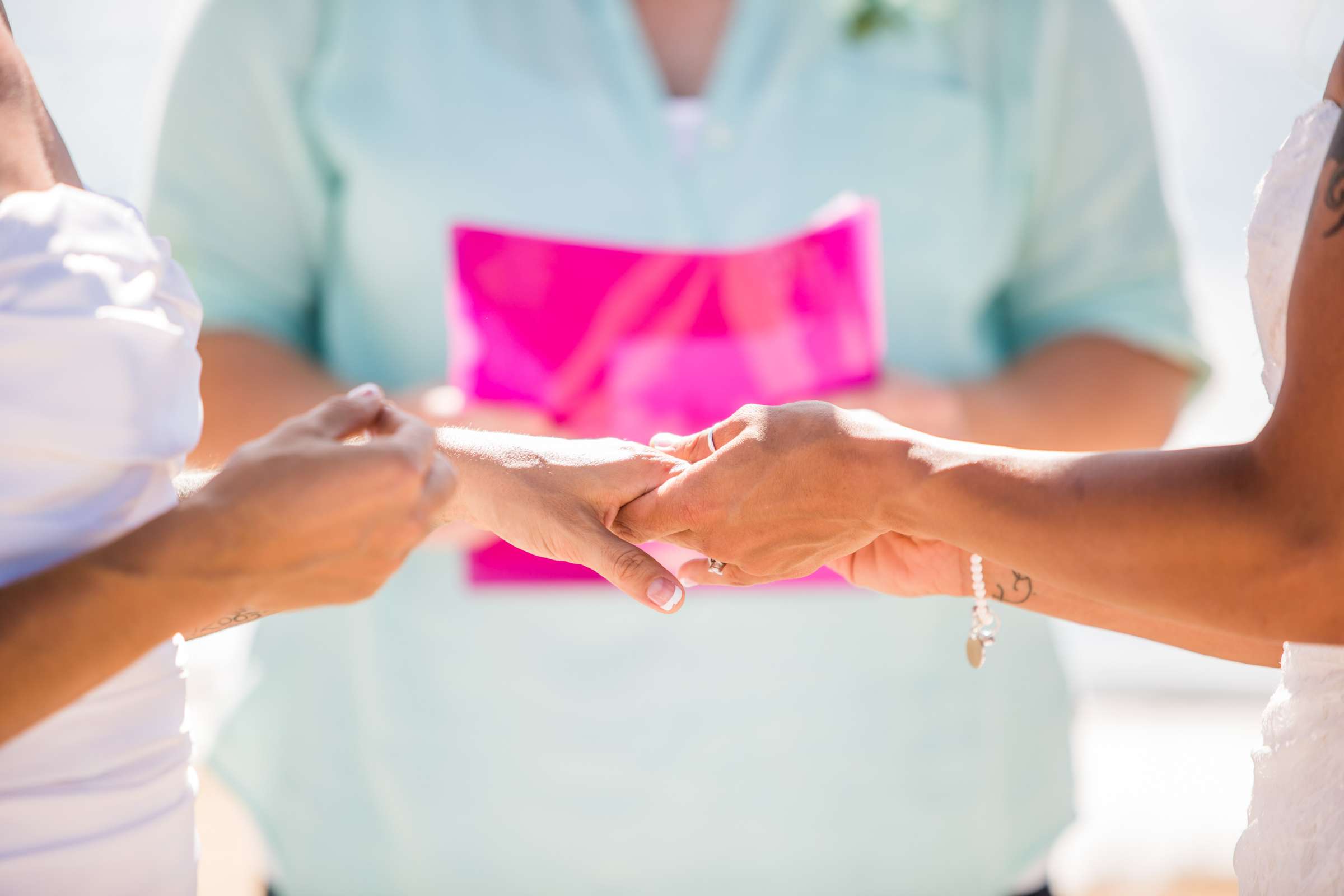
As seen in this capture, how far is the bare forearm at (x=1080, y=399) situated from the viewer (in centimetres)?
170

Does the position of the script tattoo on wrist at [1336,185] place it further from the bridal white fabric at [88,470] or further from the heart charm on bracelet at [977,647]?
the bridal white fabric at [88,470]

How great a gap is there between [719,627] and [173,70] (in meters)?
1.14

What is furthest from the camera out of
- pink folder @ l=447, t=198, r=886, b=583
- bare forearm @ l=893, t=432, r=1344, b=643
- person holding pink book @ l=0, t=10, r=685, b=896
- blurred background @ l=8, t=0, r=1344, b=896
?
blurred background @ l=8, t=0, r=1344, b=896

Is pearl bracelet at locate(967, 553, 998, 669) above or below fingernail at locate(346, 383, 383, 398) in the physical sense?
below

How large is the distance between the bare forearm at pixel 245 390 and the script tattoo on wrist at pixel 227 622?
0.61 m

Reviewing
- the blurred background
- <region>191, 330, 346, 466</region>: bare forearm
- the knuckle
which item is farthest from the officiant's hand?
the blurred background

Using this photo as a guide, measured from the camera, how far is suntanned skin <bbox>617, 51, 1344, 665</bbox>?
0.89 m

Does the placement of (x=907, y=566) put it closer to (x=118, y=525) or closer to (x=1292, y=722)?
(x=1292, y=722)

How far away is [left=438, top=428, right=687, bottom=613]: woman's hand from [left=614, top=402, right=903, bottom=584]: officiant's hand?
0.04 metres

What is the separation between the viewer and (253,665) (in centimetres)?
175

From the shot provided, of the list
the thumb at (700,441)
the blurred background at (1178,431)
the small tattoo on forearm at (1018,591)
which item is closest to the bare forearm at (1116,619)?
the small tattoo on forearm at (1018,591)

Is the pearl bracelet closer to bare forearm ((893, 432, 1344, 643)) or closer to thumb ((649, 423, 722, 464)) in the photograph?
bare forearm ((893, 432, 1344, 643))

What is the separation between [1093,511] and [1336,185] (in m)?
0.32

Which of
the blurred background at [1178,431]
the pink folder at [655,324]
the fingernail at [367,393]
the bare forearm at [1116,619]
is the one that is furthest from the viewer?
the blurred background at [1178,431]
